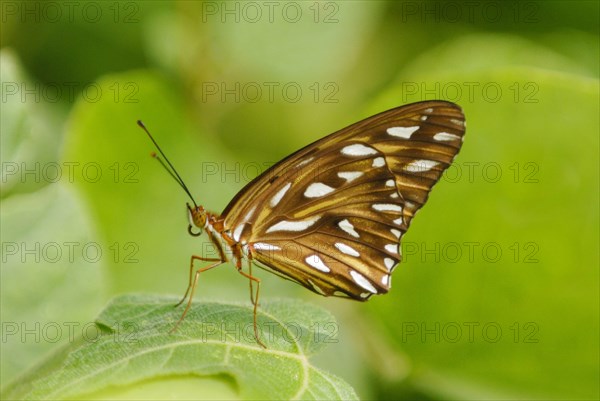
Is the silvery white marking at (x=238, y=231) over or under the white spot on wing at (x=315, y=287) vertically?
over

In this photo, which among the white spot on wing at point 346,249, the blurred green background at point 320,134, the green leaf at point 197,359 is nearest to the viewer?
the green leaf at point 197,359

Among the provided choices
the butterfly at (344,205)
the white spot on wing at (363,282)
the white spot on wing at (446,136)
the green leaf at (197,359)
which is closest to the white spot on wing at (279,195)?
the butterfly at (344,205)

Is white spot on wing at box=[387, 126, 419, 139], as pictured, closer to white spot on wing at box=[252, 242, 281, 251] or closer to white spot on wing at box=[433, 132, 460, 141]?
white spot on wing at box=[433, 132, 460, 141]

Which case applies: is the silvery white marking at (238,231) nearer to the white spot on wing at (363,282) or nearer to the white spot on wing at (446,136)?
the white spot on wing at (363,282)

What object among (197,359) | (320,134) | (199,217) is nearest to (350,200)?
(199,217)

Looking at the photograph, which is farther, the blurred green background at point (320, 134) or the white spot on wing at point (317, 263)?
the white spot on wing at point (317, 263)

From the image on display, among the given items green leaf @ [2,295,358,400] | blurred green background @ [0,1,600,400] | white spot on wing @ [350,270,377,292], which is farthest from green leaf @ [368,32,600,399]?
green leaf @ [2,295,358,400]

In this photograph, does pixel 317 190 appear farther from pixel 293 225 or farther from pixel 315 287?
pixel 315 287

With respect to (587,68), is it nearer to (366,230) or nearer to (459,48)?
(459,48)
